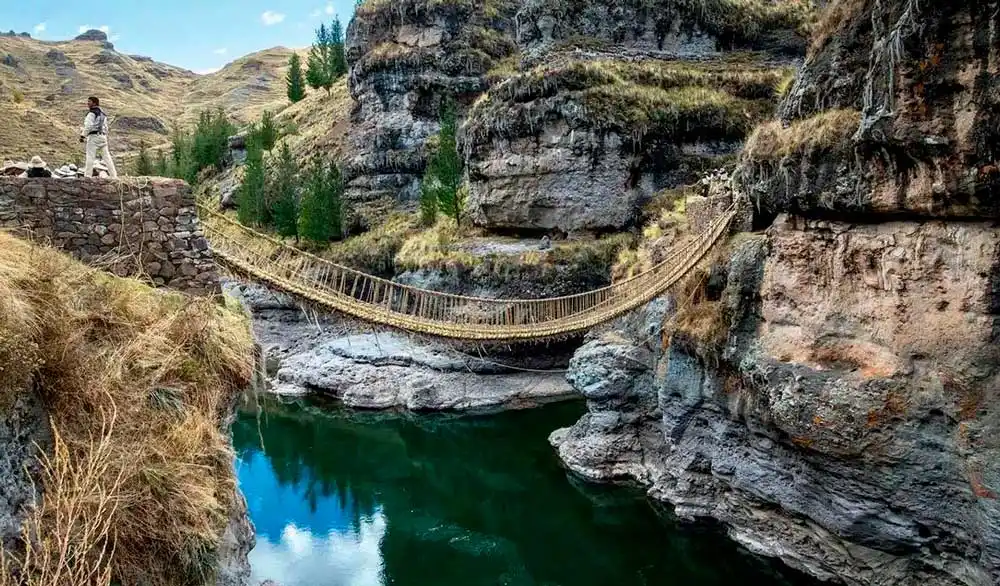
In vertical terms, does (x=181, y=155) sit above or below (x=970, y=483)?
above

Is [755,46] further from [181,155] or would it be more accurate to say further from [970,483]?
[181,155]

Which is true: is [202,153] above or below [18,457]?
above

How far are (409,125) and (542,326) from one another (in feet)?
58.6

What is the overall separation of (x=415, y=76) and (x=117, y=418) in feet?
81.0

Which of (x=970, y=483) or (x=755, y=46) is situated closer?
(x=970, y=483)

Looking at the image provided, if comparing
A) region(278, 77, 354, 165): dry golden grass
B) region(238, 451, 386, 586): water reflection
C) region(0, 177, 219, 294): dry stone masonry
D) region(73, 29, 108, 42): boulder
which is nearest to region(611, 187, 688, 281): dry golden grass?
region(238, 451, 386, 586): water reflection

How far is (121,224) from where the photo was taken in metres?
4.63

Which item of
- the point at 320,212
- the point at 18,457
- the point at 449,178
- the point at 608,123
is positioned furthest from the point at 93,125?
the point at 320,212

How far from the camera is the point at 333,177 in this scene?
25.1 m

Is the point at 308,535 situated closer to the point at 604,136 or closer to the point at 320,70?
the point at 604,136

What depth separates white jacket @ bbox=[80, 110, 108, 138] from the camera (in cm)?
483

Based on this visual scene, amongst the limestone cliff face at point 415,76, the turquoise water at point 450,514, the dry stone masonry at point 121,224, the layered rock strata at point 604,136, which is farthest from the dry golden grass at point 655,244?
the limestone cliff face at point 415,76

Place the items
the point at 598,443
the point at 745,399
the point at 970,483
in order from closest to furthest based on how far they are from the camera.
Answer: the point at 970,483, the point at 745,399, the point at 598,443

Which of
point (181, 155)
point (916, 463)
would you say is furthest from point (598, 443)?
point (181, 155)
